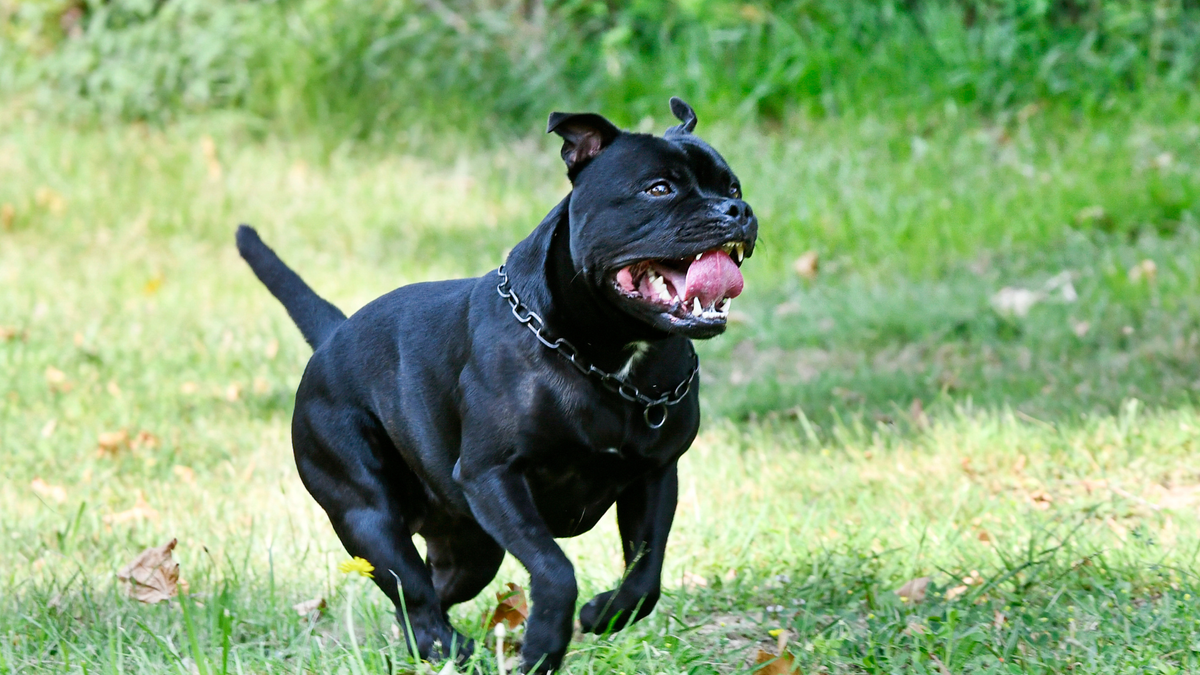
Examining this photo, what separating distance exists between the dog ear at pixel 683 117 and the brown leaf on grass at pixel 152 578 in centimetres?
180

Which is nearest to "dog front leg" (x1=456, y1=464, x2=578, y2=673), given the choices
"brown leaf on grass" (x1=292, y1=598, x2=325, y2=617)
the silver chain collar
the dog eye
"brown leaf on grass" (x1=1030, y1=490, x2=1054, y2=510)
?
the silver chain collar

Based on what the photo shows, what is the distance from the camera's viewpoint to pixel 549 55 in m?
10.8

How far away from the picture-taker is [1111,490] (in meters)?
4.45

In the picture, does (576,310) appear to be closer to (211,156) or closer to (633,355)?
(633,355)

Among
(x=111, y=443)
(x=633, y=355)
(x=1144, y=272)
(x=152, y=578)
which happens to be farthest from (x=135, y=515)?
(x=1144, y=272)

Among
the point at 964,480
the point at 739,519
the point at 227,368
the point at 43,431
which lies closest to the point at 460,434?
the point at 739,519

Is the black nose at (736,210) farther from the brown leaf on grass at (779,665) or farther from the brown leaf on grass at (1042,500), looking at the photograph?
the brown leaf on grass at (1042,500)

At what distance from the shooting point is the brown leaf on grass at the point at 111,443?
18.5ft

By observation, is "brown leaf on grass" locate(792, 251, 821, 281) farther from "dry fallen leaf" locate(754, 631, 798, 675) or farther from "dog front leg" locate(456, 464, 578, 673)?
"dog front leg" locate(456, 464, 578, 673)

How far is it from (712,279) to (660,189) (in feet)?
0.79

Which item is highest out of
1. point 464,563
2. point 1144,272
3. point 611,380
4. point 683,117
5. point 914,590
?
point 683,117

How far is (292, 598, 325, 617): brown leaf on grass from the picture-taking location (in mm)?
3748

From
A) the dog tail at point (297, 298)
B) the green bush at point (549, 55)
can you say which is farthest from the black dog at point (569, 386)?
the green bush at point (549, 55)

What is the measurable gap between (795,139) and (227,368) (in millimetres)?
4560
